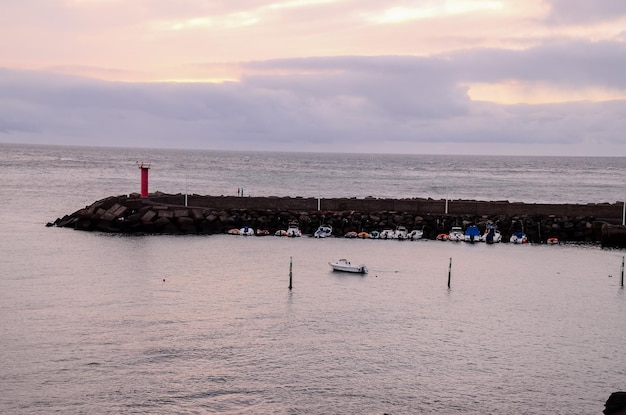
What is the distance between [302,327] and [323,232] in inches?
1263

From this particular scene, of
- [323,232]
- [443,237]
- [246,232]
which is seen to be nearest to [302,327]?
[246,232]

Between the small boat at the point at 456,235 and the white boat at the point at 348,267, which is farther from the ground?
the small boat at the point at 456,235

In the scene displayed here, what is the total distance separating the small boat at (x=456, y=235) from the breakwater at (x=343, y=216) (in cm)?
128

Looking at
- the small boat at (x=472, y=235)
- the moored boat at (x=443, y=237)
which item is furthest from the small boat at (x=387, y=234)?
the small boat at (x=472, y=235)

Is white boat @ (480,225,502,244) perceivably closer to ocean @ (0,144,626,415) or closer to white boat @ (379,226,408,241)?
ocean @ (0,144,626,415)

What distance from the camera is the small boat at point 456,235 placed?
68.9 metres

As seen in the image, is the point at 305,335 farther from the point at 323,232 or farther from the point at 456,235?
the point at 456,235

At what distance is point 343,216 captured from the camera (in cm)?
7319

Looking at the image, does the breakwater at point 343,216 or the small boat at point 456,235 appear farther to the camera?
the breakwater at point 343,216

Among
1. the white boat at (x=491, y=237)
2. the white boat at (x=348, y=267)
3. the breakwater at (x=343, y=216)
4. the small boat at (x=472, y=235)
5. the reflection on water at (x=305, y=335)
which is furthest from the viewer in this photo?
the breakwater at (x=343, y=216)

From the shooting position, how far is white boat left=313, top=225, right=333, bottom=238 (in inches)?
2729

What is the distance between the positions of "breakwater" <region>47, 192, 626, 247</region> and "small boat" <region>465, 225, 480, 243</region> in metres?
2.36

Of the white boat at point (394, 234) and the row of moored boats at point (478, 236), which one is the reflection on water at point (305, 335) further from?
the row of moored boats at point (478, 236)

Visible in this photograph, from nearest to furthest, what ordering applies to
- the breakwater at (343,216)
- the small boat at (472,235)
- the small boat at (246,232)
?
the small boat at (472,235) < the small boat at (246,232) < the breakwater at (343,216)
